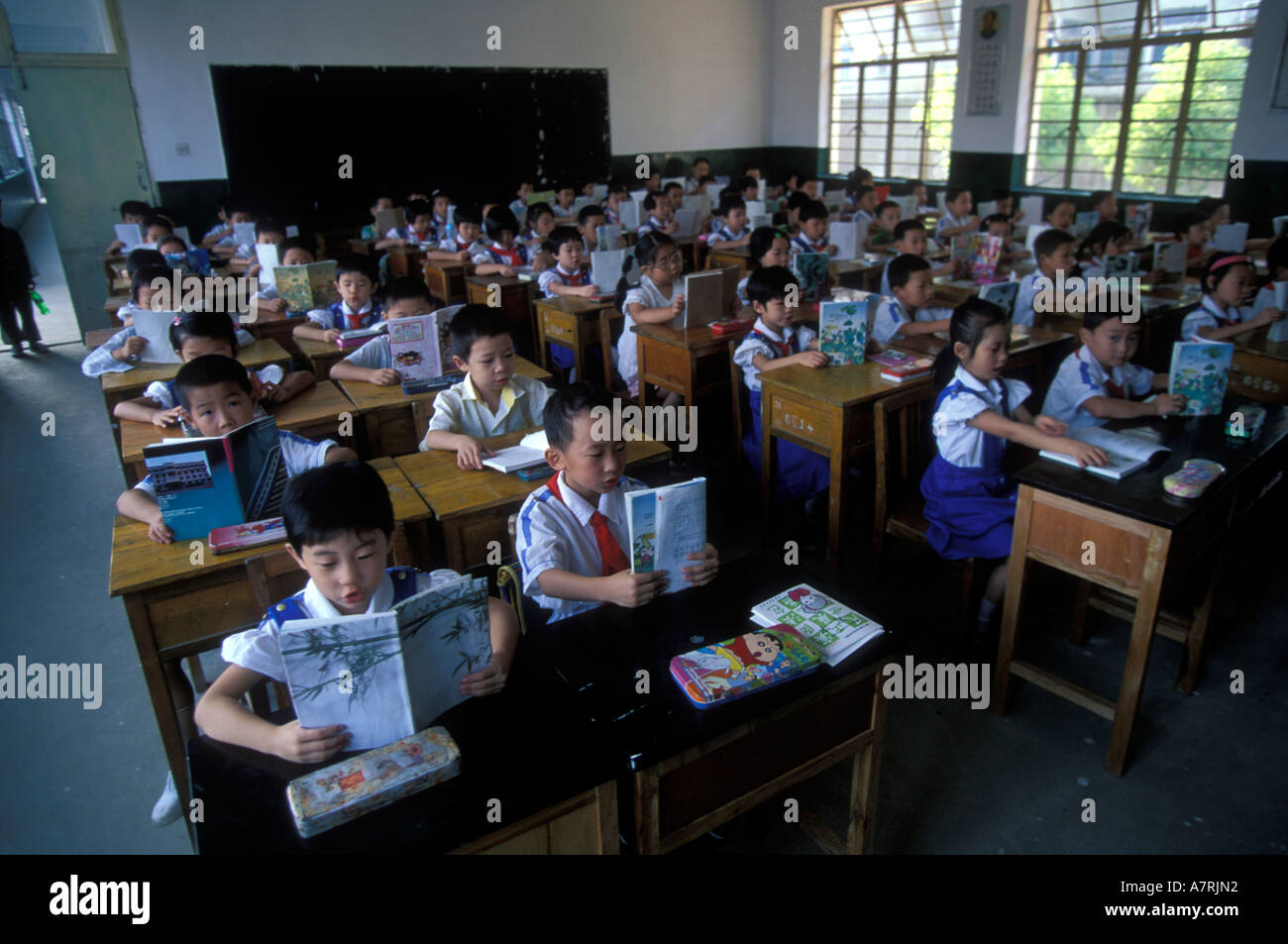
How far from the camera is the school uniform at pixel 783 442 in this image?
3.06m

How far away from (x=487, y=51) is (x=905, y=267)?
7.70 metres

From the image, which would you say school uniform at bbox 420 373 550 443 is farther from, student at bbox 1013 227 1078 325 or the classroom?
student at bbox 1013 227 1078 325

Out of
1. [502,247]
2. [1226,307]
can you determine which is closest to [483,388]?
[1226,307]

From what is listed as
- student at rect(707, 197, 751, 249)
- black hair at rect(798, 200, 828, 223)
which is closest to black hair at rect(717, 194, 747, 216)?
student at rect(707, 197, 751, 249)


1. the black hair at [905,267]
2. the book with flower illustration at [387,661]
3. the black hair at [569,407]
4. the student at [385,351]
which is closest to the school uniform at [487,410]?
the student at [385,351]

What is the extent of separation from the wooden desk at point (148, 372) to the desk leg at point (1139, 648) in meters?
3.08

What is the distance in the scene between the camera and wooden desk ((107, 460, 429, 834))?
170 centimetres

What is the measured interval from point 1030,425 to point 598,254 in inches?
112

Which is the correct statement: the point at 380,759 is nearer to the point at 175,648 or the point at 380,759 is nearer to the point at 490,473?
the point at 175,648

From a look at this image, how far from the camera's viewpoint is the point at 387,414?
2.80 m

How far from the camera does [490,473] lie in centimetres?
219

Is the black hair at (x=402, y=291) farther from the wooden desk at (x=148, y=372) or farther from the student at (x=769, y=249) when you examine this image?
the student at (x=769, y=249)
